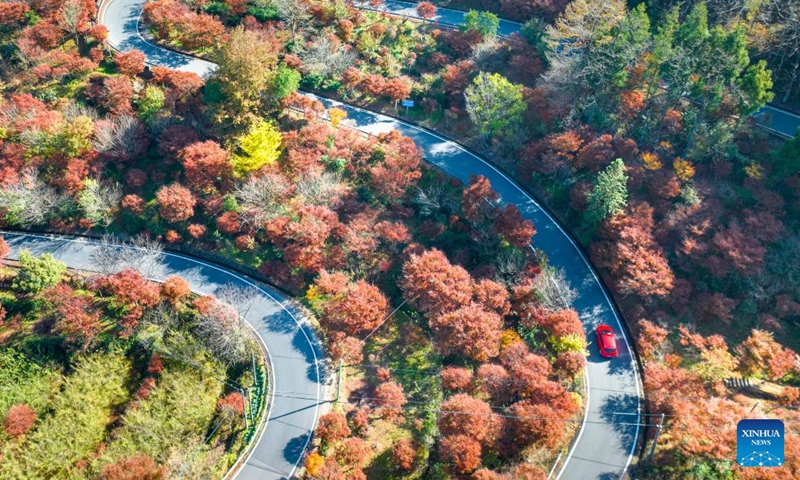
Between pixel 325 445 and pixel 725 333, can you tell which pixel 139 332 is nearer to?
pixel 325 445

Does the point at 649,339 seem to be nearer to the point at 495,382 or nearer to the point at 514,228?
the point at 495,382

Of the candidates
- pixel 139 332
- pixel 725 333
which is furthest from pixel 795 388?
pixel 139 332

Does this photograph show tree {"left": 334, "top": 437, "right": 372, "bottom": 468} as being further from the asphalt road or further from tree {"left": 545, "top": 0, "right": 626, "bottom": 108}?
the asphalt road

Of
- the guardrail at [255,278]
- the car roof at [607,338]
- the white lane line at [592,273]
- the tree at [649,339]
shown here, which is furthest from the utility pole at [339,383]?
the tree at [649,339]

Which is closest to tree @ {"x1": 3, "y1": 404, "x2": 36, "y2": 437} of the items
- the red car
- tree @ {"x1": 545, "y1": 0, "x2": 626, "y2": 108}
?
the red car

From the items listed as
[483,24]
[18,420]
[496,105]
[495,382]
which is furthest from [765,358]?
[18,420]

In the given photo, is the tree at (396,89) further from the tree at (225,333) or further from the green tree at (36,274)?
the green tree at (36,274)

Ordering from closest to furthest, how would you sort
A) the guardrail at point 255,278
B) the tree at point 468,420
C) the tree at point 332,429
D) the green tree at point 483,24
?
the tree at point 468,420
the tree at point 332,429
the guardrail at point 255,278
the green tree at point 483,24
